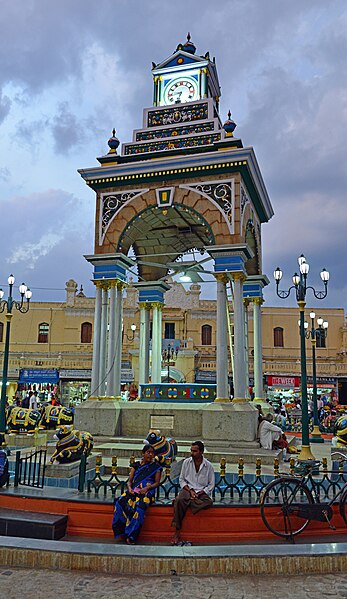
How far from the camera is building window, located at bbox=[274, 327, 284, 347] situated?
41.5 meters

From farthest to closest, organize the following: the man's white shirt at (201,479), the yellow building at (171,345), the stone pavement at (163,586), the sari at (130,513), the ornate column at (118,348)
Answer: the yellow building at (171,345)
the ornate column at (118,348)
the man's white shirt at (201,479)
the sari at (130,513)
the stone pavement at (163,586)

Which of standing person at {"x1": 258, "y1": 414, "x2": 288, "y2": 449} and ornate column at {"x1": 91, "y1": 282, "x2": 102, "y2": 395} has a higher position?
ornate column at {"x1": 91, "y1": 282, "x2": 102, "y2": 395}

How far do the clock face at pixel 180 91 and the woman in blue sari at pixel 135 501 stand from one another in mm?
13103

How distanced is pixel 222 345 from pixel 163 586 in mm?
8134

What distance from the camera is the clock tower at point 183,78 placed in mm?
16312

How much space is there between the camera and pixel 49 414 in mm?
16469

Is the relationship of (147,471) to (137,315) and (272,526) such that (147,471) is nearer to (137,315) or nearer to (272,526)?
(272,526)

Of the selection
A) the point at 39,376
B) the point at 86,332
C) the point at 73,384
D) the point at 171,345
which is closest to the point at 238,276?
the point at 171,345

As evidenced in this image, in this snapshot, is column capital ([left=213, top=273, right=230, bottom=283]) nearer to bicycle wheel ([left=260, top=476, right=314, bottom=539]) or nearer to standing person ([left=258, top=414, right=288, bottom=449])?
standing person ([left=258, top=414, right=288, bottom=449])

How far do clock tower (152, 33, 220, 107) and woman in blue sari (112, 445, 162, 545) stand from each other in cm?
1297

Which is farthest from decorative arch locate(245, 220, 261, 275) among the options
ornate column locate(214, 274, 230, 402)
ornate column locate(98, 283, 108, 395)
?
ornate column locate(98, 283, 108, 395)

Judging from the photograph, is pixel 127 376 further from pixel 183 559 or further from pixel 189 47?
pixel 183 559

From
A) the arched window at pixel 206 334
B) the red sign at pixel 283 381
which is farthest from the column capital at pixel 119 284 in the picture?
the arched window at pixel 206 334

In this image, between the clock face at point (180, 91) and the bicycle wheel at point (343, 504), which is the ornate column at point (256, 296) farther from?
the bicycle wheel at point (343, 504)
